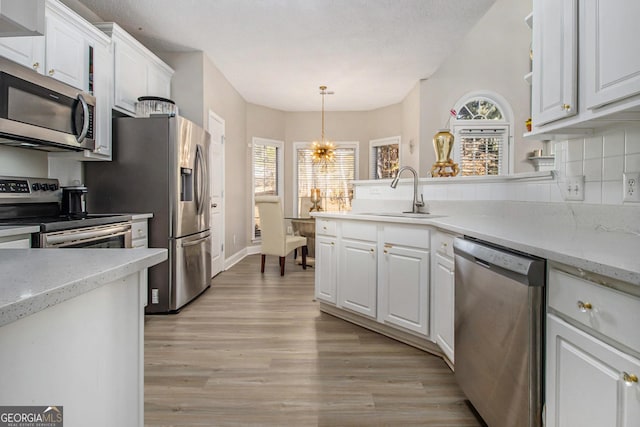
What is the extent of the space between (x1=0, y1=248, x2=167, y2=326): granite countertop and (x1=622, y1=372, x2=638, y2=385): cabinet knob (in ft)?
3.97

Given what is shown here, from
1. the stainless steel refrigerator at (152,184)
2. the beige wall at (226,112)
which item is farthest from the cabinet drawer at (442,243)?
the beige wall at (226,112)

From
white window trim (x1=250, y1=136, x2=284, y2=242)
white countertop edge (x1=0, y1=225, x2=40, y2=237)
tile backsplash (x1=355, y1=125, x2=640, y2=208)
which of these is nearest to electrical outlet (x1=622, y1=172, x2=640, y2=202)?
tile backsplash (x1=355, y1=125, x2=640, y2=208)

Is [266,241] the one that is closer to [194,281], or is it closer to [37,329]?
[194,281]

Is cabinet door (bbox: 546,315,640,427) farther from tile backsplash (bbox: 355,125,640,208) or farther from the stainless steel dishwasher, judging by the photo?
tile backsplash (bbox: 355,125,640,208)

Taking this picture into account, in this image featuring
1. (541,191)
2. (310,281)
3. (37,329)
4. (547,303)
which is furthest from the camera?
(310,281)

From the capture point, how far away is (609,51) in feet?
4.19

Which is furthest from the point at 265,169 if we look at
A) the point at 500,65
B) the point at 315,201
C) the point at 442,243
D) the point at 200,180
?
the point at 442,243

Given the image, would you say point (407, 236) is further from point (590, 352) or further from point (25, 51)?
point (25, 51)

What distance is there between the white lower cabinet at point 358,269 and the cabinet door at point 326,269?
3.2 inches

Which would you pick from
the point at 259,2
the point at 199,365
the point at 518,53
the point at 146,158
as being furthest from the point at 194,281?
the point at 518,53

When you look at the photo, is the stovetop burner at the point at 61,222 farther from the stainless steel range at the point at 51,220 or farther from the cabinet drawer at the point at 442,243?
the cabinet drawer at the point at 442,243

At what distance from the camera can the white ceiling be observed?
129 inches

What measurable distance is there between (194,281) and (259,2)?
8.57ft

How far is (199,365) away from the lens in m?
2.19
